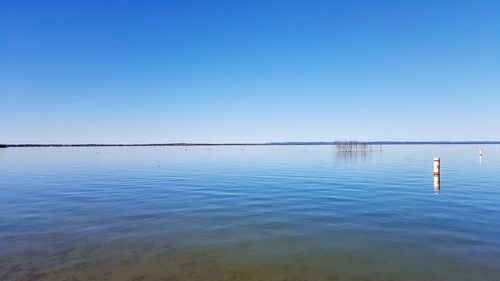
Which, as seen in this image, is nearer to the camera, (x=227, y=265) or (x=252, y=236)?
(x=227, y=265)

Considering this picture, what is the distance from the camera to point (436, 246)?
1009 cm

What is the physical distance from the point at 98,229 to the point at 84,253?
3.09 m

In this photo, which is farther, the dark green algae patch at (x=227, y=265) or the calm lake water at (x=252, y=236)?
the calm lake water at (x=252, y=236)

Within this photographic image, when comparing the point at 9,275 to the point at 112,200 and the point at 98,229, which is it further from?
the point at 112,200

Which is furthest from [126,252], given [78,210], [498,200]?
[498,200]

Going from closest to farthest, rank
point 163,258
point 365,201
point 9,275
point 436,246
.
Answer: point 9,275
point 163,258
point 436,246
point 365,201

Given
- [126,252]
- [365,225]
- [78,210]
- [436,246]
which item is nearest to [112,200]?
[78,210]

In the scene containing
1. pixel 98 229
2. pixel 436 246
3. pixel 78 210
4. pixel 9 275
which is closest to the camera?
pixel 9 275

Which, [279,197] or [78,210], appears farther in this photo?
[279,197]

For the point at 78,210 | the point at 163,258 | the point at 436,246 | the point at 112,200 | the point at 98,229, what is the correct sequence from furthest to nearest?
the point at 112,200, the point at 78,210, the point at 98,229, the point at 436,246, the point at 163,258

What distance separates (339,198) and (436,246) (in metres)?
9.35

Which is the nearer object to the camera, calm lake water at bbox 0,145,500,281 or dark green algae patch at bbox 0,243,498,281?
dark green algae patch at bbox 0,243,498,281

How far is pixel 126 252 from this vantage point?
31.7ft

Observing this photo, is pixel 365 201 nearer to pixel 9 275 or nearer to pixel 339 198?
pixel 339 198
